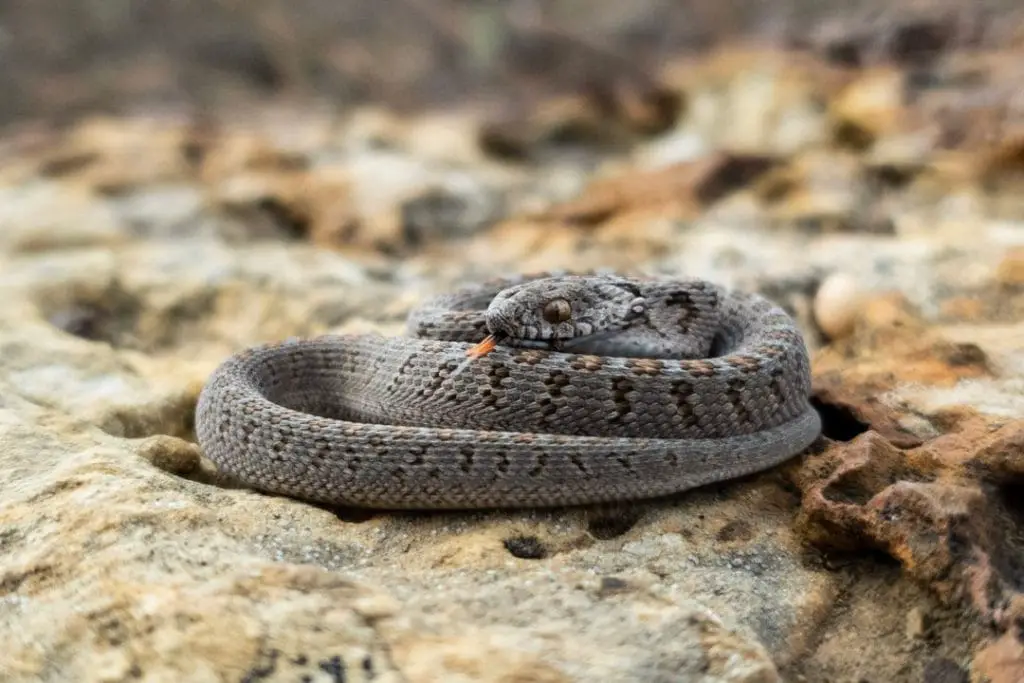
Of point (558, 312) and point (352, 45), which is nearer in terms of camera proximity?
point (558, 312)

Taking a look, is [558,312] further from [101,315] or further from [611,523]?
[101,315]

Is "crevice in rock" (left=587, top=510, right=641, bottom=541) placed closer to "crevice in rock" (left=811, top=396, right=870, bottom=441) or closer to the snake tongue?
the snake tongue

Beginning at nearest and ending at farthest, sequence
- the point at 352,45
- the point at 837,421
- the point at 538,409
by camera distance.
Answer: the point at 538,409, the point at 837,421, the point at 352,45

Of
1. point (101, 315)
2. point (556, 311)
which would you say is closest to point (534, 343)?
point (556, 311)

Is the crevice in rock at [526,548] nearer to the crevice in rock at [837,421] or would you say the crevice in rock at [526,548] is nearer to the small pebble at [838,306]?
the crevice in rock at [837,421]

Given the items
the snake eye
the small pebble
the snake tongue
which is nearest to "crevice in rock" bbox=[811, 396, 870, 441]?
the small pebble

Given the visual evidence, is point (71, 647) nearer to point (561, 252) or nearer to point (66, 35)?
point (561, 252)

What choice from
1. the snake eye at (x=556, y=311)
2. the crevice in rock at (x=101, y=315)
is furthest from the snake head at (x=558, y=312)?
the crevice in rock at (x=101, y=315)

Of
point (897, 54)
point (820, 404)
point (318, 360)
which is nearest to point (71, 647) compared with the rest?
point (318, 360)
